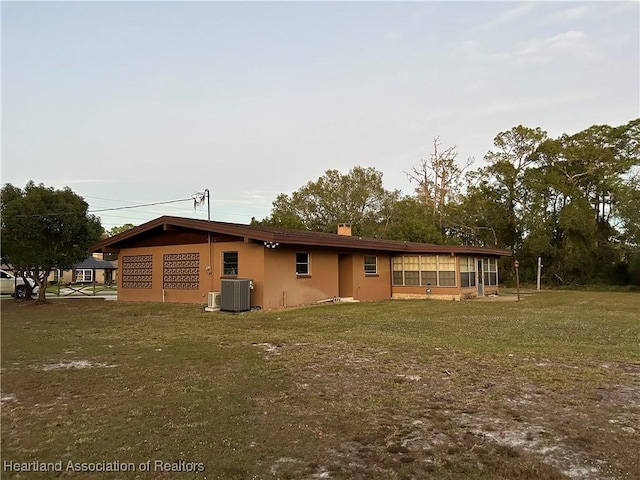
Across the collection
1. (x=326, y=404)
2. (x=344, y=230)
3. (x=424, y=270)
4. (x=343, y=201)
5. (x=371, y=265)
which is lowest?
(x=326, y=404)

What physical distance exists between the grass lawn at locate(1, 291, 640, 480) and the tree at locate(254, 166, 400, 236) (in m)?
34.2

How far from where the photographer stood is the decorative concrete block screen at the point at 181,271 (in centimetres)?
1616

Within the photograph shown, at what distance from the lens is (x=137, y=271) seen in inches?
715

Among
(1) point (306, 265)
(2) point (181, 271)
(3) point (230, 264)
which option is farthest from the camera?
(2) point (181, 271)

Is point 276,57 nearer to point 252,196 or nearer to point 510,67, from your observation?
point 510,67

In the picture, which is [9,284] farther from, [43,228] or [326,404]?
[326,404]

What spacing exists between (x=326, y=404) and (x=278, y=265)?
34.3ft

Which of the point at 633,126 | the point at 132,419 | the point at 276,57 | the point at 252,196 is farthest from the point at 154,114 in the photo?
the point at 633,126

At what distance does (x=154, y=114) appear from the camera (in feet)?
53.5

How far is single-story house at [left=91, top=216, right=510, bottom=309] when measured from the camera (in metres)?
14.7

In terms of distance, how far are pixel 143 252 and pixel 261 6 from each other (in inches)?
408

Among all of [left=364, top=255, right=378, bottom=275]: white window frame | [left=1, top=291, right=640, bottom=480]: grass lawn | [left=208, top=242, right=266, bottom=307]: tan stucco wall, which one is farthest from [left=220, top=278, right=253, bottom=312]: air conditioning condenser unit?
[left=364, top=255, right=378, bottom=275]: white window frame

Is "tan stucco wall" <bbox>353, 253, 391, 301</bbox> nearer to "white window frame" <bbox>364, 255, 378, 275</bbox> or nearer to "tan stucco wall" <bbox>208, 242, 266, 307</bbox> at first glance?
"white window frame" <bbox>364, 255, 378, 275</bbox>

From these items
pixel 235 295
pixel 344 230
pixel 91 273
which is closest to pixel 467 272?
pixel 344 230
